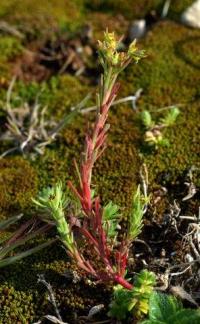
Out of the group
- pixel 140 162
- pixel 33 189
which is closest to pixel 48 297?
pixel 33 189

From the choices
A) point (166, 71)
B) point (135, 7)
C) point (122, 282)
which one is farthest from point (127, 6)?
point (122, 282)

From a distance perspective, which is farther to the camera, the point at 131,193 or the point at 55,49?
the point at 55,49

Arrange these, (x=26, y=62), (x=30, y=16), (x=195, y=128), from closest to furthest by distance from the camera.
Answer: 1. (x=195, y=128)
2. (x=26, y=62)
3. (x=30, y=16)

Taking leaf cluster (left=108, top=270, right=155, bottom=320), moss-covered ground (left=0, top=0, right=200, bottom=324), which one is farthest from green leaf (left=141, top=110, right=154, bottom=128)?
leaf cluster (left=108, top=270, right=155, bottom=320)

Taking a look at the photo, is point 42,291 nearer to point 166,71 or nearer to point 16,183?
point 16,183

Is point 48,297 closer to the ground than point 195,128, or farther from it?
closer to the ground

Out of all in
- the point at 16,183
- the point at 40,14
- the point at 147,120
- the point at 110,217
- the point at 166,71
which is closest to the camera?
the point at 110,217

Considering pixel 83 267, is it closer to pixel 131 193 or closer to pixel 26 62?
pixel 131 193

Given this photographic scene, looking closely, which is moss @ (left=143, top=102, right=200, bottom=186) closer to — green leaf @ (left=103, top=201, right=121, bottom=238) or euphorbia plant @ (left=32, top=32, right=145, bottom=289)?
green leaf @ (left=103, top=201, right=121, bottom=238)
